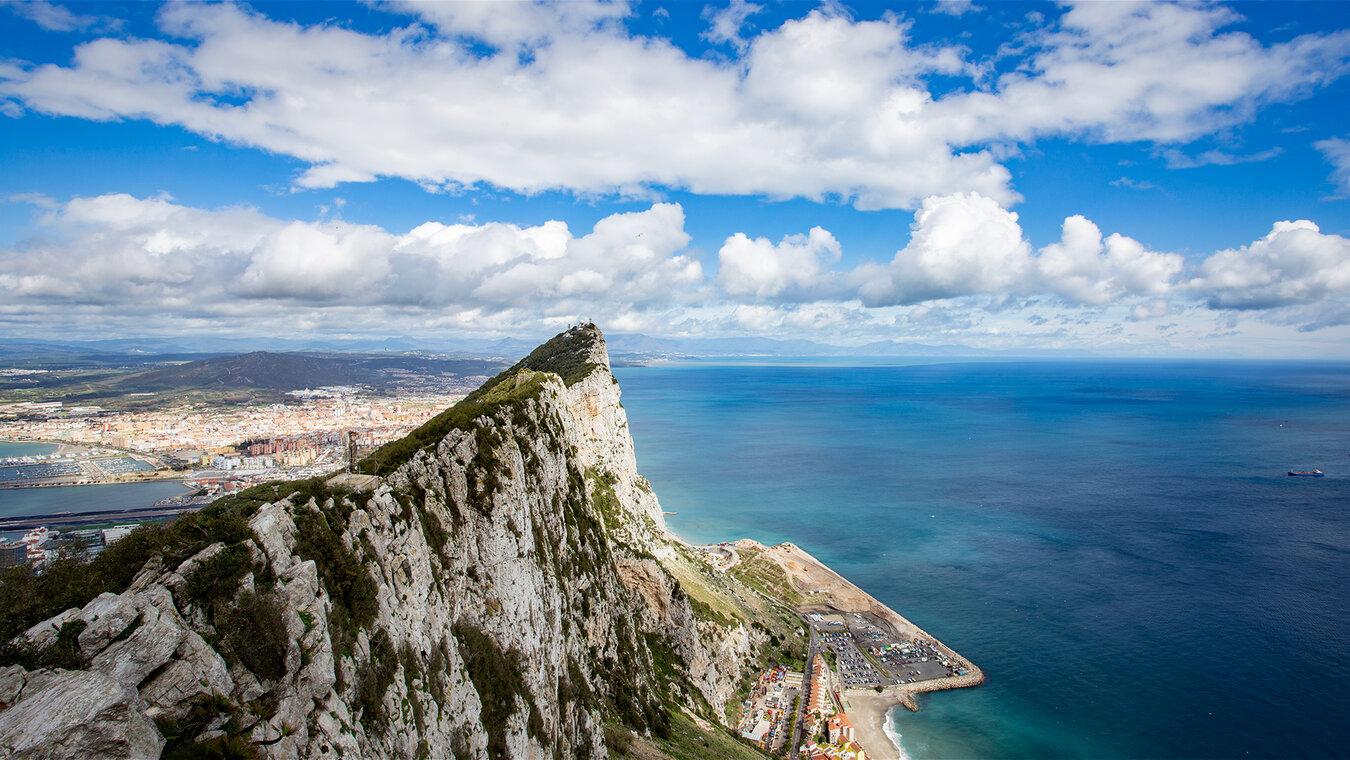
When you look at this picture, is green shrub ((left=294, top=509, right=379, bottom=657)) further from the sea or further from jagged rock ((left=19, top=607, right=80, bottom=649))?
the sea

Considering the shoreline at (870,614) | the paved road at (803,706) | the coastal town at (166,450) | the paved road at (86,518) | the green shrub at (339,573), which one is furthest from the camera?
the coastal town at (166,450)

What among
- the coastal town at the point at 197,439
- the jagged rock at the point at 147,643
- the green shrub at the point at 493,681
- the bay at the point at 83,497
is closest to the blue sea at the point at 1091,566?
the green shrub at the point at 493,681

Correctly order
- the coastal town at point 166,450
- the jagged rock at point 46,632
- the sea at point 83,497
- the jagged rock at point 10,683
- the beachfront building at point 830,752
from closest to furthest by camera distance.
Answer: the jagged rock at point 10,683, the jagged rock at point 46,632, the beachfront building at point 830,752, the coastal town at point 166,450, the sea at point 83,497

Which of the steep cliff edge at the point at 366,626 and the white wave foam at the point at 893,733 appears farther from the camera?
the white wave foam at the point at 893,733

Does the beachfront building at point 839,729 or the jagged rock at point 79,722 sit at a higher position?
the jagged rock at point 79,722

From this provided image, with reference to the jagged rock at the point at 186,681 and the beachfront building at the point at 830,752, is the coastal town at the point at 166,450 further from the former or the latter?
the jagged rock at the point at 186,681

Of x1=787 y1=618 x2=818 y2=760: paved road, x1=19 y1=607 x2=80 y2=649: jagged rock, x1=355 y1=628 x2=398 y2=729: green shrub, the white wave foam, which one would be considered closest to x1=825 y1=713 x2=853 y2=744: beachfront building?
x1=787 y1=618 x2=818 y2=760: paved road

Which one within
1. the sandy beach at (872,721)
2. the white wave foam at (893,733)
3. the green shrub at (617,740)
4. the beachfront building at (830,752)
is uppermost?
the green shrub at (617,740)
